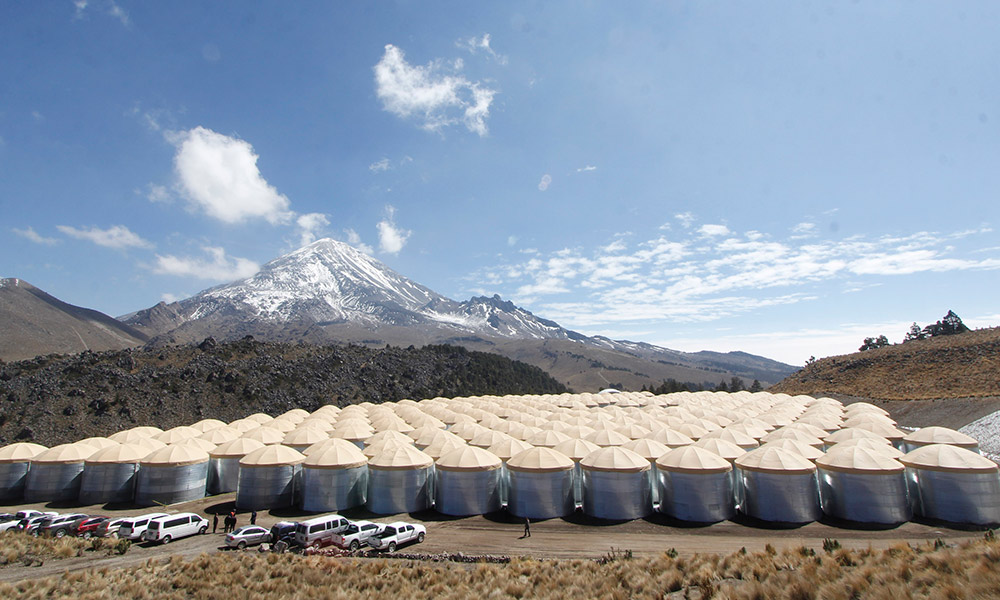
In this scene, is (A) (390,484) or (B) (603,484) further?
(A) (390,484)

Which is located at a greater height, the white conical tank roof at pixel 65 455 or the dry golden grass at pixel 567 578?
the white conical tank roof at pixel 65 455

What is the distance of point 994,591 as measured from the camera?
9.65 metres

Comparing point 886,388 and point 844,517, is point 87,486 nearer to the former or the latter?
point 844,517

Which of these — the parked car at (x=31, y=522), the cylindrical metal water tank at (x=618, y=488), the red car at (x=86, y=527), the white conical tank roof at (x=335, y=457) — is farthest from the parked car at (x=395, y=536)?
the parked car at (x=31, y=522)

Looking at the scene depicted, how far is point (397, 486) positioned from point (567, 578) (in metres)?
13.4

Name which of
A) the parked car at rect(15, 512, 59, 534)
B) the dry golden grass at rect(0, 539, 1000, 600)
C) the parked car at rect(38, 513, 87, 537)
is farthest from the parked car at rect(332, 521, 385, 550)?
the parked car at rect(15, 512, 59, 534)

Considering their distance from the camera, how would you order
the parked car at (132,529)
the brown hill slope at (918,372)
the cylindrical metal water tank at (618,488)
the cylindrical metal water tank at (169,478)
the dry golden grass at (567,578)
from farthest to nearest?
the brown hill slope at (918,372), the cylindrical metal water tank at (169,478), the cylindrical metal water tank at (618,488), the parked car at (132,529), the dry golden grass at (567,578)

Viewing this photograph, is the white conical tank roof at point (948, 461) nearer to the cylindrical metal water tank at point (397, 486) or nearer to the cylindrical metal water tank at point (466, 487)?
the cylindrical metal water tank at point (466, 487)

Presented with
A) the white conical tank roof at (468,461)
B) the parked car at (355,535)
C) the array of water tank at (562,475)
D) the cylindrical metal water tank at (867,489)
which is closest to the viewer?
the parked car at (355,535)

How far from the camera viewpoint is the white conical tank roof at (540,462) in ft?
83.8

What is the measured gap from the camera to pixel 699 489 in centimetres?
2414

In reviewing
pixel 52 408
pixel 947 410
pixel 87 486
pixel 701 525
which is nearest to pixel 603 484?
pixel 701 525

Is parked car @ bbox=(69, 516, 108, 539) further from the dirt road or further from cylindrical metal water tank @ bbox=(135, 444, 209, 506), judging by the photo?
cylindrical metal water tank @ bbox=(135, 444, 209, 506)

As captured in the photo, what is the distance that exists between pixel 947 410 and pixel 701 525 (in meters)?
48.1
